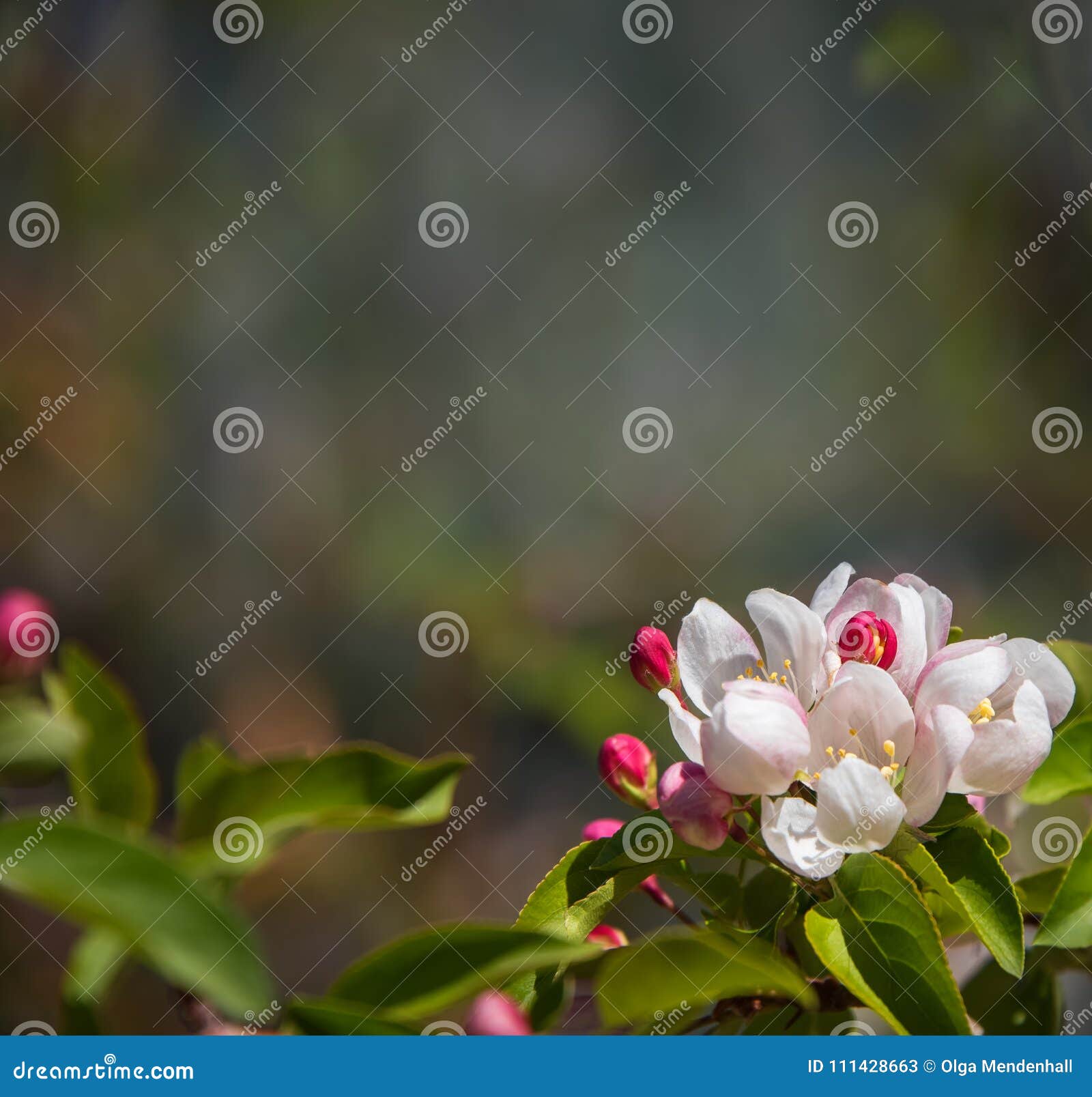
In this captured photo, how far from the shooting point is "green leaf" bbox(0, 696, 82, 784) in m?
0.80

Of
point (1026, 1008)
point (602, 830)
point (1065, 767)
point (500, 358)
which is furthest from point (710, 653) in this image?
point (500, 358)

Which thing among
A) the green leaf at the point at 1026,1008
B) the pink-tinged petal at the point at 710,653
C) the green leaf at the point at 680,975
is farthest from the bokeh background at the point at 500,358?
the green leaf at the point at 680,975

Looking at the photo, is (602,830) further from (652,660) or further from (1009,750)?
(1009,750)

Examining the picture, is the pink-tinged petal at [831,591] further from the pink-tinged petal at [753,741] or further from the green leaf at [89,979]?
the green leaf at [89,979]

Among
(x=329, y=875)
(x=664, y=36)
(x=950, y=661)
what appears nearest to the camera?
(x=950, y=661)

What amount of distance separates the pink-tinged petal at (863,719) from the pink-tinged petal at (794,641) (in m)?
0.03

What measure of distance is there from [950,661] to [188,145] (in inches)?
84.7

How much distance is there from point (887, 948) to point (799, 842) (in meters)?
0.07

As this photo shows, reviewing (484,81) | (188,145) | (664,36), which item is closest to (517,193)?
(484,81)

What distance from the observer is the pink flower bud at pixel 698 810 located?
0.62 m

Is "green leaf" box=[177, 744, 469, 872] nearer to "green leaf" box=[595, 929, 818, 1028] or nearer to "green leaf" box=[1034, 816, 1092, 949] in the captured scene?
"green leaf" box=[595, 929, 818, 1028]

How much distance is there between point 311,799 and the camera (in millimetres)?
727

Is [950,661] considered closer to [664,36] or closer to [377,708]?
[377,708]

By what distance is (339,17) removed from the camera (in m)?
2.32
